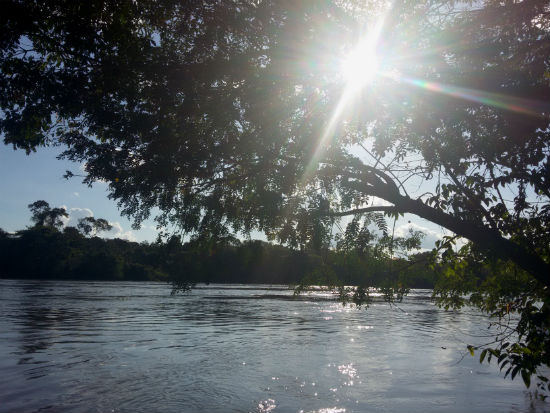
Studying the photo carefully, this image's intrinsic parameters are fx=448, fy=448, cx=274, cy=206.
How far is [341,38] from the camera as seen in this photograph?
27.5 feet

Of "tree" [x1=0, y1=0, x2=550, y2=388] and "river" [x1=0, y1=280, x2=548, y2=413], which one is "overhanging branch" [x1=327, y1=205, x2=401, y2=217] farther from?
"river" [x1=0, y1=280, x2=548, y2=413]

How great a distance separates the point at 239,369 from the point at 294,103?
41.2 ft

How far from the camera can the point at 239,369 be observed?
1786cm

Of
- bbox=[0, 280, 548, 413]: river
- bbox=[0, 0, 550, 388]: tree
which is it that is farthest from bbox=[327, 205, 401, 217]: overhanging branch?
bbox=[0, 280, 548, 413]: river

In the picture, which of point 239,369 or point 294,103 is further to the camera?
point 239,369

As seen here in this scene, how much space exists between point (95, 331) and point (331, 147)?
932 inches

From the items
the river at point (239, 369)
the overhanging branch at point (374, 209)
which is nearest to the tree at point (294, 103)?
the overhanging branch at point (374, 209)

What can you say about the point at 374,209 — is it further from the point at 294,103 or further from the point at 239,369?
the point at 239,369

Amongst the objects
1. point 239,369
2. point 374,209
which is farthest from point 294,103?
point 239,369

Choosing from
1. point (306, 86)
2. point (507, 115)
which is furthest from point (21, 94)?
point (507, 115)

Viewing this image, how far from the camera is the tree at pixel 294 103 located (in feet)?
→ 25.6

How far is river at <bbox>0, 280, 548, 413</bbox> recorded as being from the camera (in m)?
13.3

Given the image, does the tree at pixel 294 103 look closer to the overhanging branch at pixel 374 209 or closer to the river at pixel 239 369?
the overhanging branch at pixel 374 209

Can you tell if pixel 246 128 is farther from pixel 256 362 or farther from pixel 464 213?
pixel 256 362
